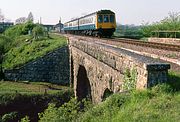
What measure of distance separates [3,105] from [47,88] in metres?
5.22

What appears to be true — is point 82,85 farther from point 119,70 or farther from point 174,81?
point 174,81

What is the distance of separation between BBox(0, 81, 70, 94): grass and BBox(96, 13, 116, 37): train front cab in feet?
19.7

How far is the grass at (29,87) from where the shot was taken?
97.1 feet

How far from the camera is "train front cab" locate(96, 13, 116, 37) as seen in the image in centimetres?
3203

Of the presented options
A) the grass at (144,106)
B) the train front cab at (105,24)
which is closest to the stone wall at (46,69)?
the train front cab at (105,24)

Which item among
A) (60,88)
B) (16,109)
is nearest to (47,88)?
(60,88)

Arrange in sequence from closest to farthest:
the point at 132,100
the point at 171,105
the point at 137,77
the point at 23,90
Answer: the point at 171,105
the point at 132,100
the point at 137,77
the point at 23,90

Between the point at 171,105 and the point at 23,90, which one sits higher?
the point at 171,105

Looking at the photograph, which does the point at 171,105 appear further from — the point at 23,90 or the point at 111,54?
the point at 23,90

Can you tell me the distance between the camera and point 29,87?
105 ft

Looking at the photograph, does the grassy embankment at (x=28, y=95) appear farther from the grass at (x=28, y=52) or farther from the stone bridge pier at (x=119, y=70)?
the stone bridge pier at (x=119, y=70)

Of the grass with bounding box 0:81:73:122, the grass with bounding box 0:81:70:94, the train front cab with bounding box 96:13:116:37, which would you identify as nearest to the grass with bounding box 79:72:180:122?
the grass with bounding box 0:81:73:122

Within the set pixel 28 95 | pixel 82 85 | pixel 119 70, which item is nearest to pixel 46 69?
pixel 28 95

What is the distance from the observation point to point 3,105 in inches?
1076
